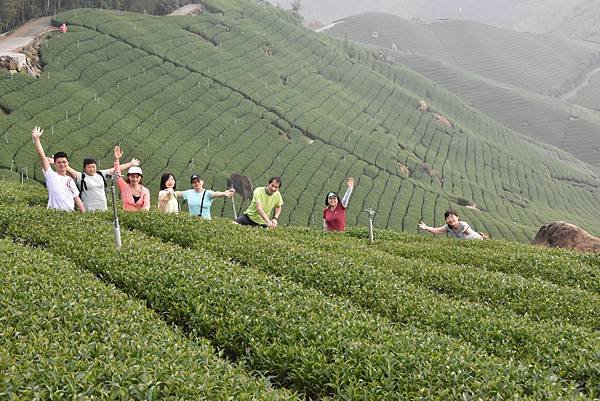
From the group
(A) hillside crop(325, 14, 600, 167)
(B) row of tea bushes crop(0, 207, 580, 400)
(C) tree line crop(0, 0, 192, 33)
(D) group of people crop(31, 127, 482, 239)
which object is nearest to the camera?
(B) row of tea bushes crop(0, 207, 580, 400)

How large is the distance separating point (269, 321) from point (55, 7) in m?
69.0

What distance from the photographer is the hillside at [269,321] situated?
233 inches

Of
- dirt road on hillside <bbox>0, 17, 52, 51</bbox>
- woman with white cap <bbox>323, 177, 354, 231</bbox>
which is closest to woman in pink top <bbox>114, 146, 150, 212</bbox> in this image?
woman with white cap <bbox>323, 177, 354, 231</bbox>

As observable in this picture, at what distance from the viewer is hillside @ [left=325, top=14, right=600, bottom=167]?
11975 centimetres

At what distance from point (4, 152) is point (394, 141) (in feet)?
148

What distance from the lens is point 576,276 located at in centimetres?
1250

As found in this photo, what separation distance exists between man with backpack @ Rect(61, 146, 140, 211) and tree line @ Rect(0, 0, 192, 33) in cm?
5210

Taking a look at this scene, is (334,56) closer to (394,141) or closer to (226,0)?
(226,0)

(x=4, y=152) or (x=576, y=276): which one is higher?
(x=576, y=276)

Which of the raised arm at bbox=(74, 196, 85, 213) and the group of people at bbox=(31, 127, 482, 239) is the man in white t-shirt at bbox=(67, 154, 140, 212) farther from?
the raised arm at bbox=(74, 196, 85, 213)

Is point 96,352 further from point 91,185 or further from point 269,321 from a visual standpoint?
point 91,185

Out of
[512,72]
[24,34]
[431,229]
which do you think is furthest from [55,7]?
[512,72]

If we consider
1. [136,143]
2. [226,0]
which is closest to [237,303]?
[136,143]

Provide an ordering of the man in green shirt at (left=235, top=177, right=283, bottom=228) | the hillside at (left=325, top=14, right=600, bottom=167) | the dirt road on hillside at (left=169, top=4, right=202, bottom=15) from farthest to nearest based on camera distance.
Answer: the hillside at (left=325, top=14, right=600, bottom=167), the dirt road on hillside at (left=169, top=4, right=202, bottom=15), the man in green shirt at (left=235, top=177, right=283, bottom=228)
